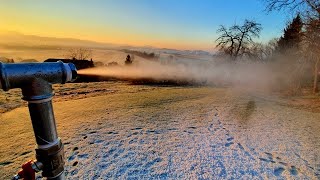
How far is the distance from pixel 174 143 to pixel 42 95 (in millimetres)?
3783

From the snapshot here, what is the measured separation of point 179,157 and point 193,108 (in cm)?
418

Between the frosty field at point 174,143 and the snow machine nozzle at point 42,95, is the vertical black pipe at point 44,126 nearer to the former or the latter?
the snow machine nozzle at point 42,95

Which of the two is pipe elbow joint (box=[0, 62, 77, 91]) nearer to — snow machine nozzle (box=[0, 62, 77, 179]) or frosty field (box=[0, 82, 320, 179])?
snow machine nozzle (box=[0, 62, 77, 179])

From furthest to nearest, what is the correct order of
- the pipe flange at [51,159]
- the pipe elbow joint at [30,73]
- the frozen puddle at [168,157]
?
the frozen puddle at [168,157]
the pipe flange at [51,159]
the pipe elbow joint at [30,73]

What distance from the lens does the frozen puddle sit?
3.62 meters

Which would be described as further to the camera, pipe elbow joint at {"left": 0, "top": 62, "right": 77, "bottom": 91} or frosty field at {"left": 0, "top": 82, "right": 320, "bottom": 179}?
frosty field at {"left": 0, "top": 82, "right": 320, "bottom": 179}

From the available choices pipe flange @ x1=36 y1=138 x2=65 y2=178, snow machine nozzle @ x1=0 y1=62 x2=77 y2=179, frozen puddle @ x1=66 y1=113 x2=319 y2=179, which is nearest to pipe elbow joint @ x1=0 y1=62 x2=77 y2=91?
snow machine nozzle @ x1=0 y1=62 x2=77 y2=179

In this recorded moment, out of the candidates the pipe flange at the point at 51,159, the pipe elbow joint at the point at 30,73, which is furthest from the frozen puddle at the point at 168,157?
the pipe elbow joint at the point at 30,73

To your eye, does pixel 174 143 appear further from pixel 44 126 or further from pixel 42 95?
pixel 42 95

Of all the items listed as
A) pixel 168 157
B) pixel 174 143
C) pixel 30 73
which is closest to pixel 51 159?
pixel 30 73

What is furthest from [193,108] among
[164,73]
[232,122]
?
[164,73]

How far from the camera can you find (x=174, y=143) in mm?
4793

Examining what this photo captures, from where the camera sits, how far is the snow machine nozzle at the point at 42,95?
139cm

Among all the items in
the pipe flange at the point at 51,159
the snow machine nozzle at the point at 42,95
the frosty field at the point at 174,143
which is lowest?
the frosty field at the point at 174,143
